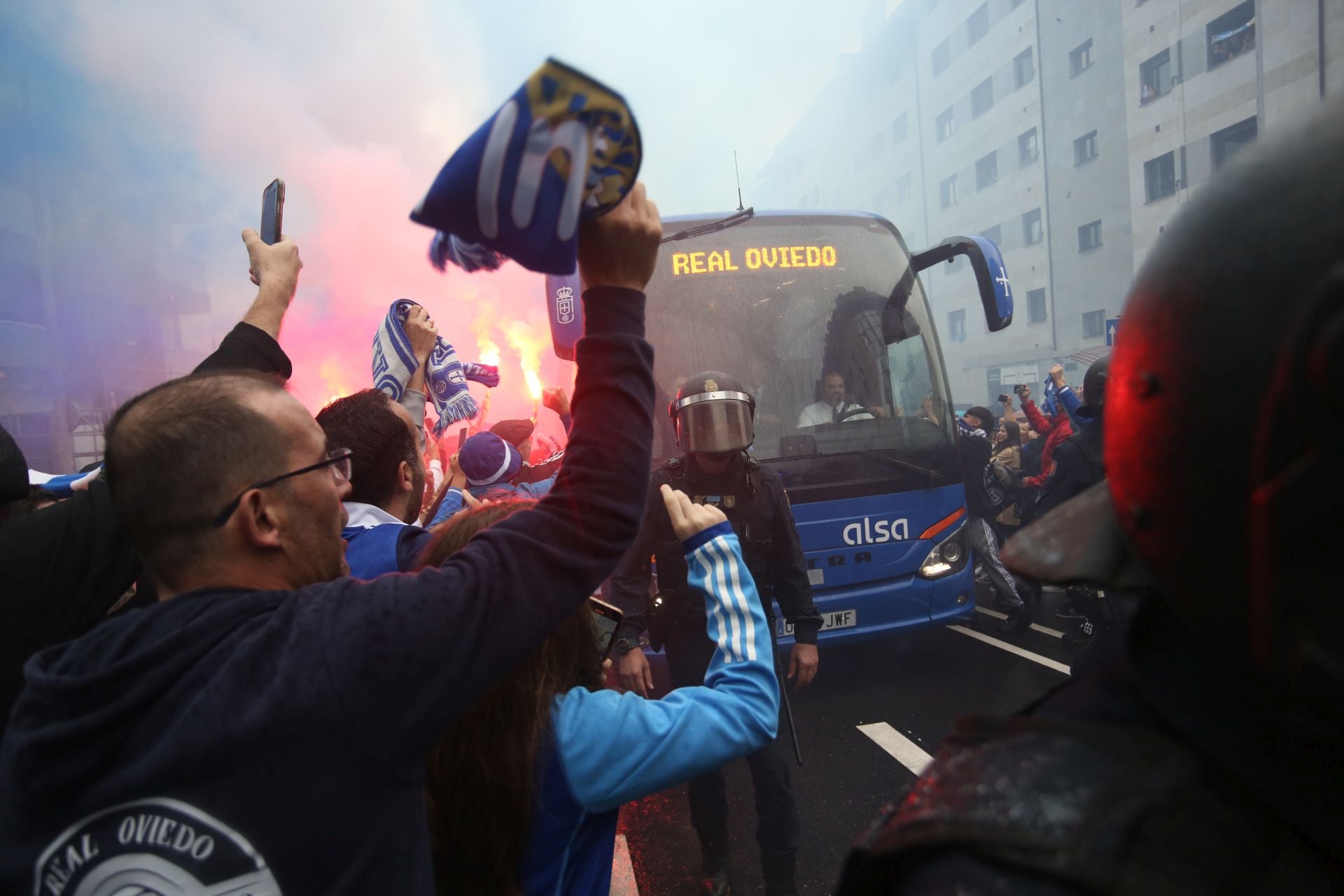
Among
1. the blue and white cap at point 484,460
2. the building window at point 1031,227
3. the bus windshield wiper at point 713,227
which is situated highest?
the building window at point 1031,227

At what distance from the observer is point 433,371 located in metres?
3.25

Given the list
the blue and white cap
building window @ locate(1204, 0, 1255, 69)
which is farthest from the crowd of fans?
building window @ locate(1204, 0, 1255, 69)

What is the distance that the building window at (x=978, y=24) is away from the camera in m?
33.1

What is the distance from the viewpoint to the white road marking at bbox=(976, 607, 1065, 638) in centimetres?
592

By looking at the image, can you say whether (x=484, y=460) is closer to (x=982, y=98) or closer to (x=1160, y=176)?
(x=1160, y=176)

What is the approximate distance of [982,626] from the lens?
6.34 m

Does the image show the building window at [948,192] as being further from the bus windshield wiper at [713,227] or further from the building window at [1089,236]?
the bus windshield wiper at [713,227]

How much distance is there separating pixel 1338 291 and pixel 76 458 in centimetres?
1858

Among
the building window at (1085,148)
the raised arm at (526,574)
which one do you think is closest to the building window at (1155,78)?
the building window at (1085,148)

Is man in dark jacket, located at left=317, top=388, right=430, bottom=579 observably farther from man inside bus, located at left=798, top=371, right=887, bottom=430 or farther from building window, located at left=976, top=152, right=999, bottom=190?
building window, located at left=976, top=152, right=999, bottom=190

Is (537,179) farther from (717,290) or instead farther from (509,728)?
(717,290)

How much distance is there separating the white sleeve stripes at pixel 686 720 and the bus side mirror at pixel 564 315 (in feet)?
11.6

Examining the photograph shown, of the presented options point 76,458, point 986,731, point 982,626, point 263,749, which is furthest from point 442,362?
point 76,458

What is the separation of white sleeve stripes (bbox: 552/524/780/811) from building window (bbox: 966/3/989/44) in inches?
1535
